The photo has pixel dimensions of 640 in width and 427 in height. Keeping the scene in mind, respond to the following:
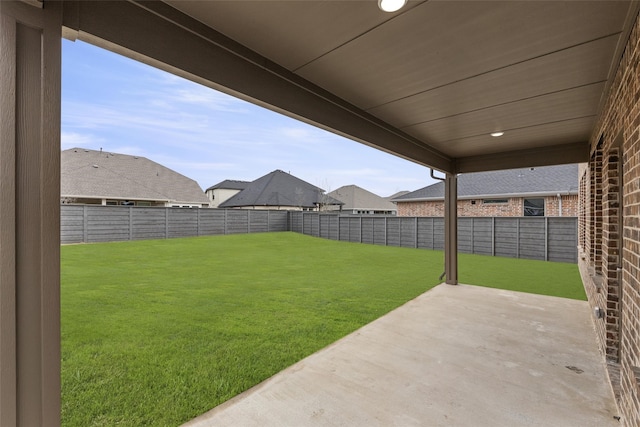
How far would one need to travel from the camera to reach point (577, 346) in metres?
3.18

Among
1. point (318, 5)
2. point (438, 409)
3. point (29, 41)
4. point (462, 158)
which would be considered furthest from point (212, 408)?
point (462, 158)

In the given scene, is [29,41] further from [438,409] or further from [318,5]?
[438,409]

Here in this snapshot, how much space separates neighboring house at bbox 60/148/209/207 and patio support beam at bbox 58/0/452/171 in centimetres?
1702

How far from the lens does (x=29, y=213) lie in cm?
118

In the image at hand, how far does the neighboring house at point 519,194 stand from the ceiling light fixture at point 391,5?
43.5 ft

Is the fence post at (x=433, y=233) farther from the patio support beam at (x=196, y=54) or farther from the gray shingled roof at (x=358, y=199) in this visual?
the gray shingled roof at (x=358, y=199)

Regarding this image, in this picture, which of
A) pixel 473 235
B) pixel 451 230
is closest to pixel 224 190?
pixel 473 235

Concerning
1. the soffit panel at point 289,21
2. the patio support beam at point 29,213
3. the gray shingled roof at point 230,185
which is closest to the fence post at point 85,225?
the soffit panel at point 289,21

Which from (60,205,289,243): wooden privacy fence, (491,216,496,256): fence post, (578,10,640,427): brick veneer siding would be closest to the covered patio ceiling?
(578,10,640,427): brick veneer siding

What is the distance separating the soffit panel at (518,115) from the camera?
2.81m

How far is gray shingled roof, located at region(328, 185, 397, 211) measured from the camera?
30.8 metres

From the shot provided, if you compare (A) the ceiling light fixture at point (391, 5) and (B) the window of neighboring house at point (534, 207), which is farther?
(B) the window of neighboring house at point (534, 207)

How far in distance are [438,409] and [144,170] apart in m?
21.8

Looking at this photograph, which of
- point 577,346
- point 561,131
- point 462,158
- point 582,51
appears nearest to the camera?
point 582,51
